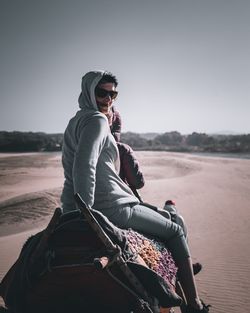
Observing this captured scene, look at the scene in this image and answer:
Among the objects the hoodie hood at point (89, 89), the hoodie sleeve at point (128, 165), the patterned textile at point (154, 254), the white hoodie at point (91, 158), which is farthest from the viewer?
the hoodie sleeve at point (128, 165)

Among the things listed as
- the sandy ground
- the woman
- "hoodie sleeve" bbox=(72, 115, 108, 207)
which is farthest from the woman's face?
the sandy ground

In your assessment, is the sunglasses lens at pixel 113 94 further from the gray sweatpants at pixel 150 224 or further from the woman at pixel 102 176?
the gray sweatpants at pixel 150 224

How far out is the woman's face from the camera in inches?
95.7

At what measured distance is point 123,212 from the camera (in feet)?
7.26

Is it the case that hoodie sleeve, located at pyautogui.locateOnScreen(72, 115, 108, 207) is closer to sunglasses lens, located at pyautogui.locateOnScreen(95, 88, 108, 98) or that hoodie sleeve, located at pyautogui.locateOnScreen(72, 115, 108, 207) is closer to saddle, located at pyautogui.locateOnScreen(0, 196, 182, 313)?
saddle, located at pyautogui.locateOnScreen(0, 196, 182, 313)

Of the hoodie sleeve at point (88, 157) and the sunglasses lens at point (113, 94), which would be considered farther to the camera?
the sunglasses lens at point (113, 94)

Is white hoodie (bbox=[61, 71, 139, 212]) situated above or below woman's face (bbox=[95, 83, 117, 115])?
below

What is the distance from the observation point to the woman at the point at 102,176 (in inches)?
80.0

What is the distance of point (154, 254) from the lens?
7.54ft

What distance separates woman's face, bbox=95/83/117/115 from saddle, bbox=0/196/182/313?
3.10 ft

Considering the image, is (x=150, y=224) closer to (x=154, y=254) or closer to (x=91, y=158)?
(x=154, y=254)

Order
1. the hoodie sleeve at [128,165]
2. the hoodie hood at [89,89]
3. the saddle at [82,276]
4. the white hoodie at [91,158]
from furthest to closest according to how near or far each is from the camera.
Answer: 1. the hoodie sleeve at [128,165]
2. the hoodie hood at [89,89]
3. the white hoodie at [91,158]
4. the saddle at [82,276]

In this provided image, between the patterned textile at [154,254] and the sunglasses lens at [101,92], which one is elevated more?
the sunglasses lens at [101,92]

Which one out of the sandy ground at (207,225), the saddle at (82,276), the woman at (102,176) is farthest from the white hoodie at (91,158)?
the sandy ground at (207,225)
